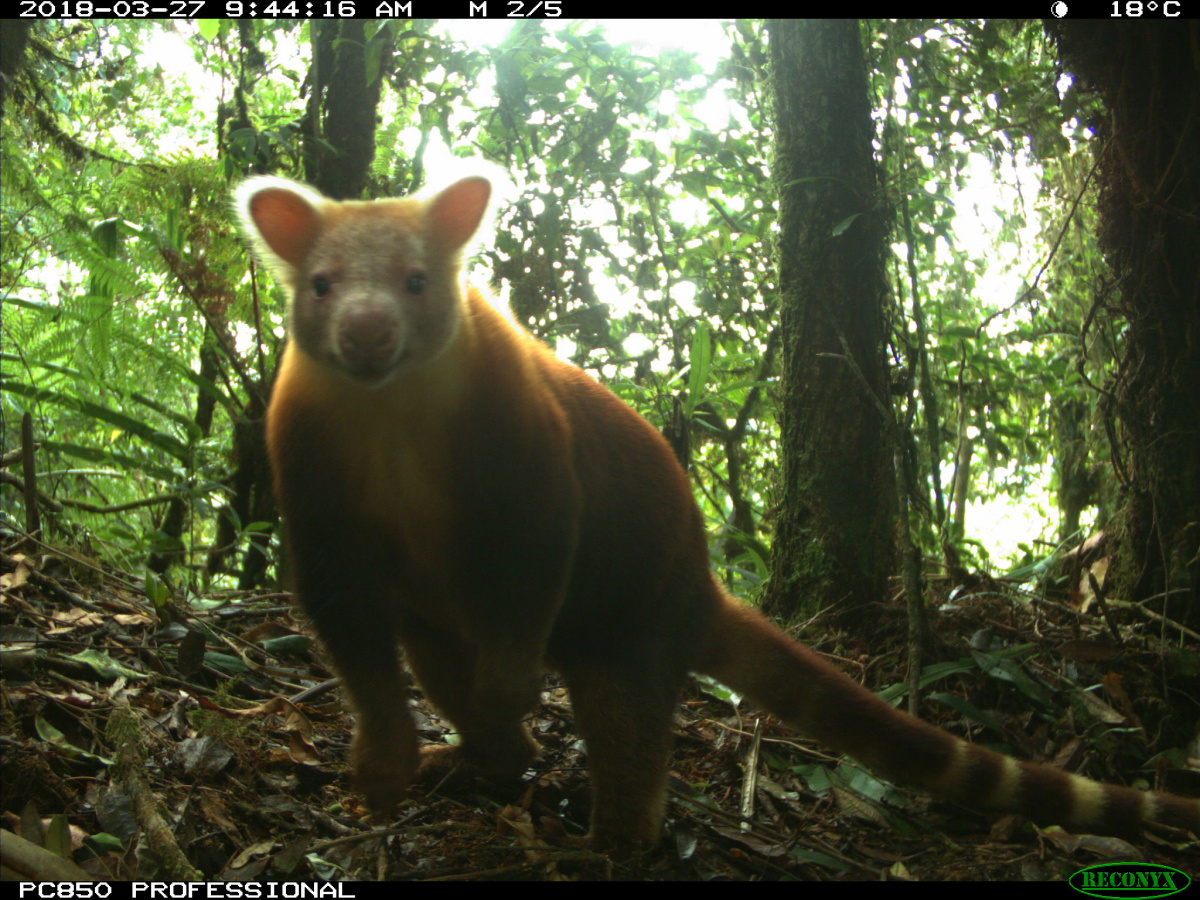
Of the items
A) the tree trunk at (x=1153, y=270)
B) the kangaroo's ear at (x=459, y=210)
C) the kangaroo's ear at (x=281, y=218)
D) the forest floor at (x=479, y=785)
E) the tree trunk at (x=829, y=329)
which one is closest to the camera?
the forest floor at (x=479, y=785)

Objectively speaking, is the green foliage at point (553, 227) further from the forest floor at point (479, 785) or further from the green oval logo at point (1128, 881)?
the green oval logo at point (1128, 881)

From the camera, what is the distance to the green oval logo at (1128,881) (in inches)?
98.5

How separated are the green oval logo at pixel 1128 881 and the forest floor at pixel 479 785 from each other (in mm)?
86

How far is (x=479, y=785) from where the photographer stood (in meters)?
3.16

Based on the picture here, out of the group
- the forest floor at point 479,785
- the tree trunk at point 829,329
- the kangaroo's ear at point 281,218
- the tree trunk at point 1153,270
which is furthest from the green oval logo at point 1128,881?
the kangaroo's ear at point 281,218

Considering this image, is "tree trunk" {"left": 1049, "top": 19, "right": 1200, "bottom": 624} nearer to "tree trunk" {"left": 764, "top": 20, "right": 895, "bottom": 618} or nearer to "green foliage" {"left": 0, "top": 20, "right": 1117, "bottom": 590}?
"green foliage" {"left": 0, "top": 20, "right": 1117, "bottom": 590}

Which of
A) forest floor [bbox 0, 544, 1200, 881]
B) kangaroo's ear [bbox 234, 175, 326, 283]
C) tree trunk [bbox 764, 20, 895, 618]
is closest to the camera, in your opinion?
forest floor [bbox 0, 544, 1200, 881]

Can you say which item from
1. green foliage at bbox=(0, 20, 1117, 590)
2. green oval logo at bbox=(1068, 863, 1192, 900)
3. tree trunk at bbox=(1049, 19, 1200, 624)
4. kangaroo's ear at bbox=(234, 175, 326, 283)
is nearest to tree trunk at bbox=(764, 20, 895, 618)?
green foliage at bbox=(0, 20, 1117, 590)

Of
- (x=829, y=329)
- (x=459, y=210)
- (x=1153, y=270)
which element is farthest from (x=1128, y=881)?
(x=459, y=210)

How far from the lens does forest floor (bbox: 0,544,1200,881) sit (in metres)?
2.42

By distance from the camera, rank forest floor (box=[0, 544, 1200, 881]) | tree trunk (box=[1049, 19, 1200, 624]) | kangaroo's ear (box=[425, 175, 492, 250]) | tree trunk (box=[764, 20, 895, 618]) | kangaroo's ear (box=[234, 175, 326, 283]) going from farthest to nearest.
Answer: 1. tree trunk (box=[764, 20, 895, 618])
2. tree trunk (box=[1049, 19, 1200, 624])
3. kangaroo's ear (box=[425, 175, 492, 250])
4. kangaroo's ear (box=[234, 175, 326, 283])
5. forest floor (box=[0, 544, 1200, 881])

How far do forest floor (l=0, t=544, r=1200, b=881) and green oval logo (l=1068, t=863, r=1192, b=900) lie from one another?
86mm

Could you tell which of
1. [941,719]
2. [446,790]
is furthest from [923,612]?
[446,790]

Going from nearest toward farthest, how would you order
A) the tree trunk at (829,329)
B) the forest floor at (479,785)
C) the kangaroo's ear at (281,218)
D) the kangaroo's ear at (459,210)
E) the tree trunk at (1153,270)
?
the forest floor at (479,785) < the kangaroo's ear at (281,218) < the kangaroo's ear at (459,210) < the tree trunk at (1153,270) < the tree trunk at (829,329)
